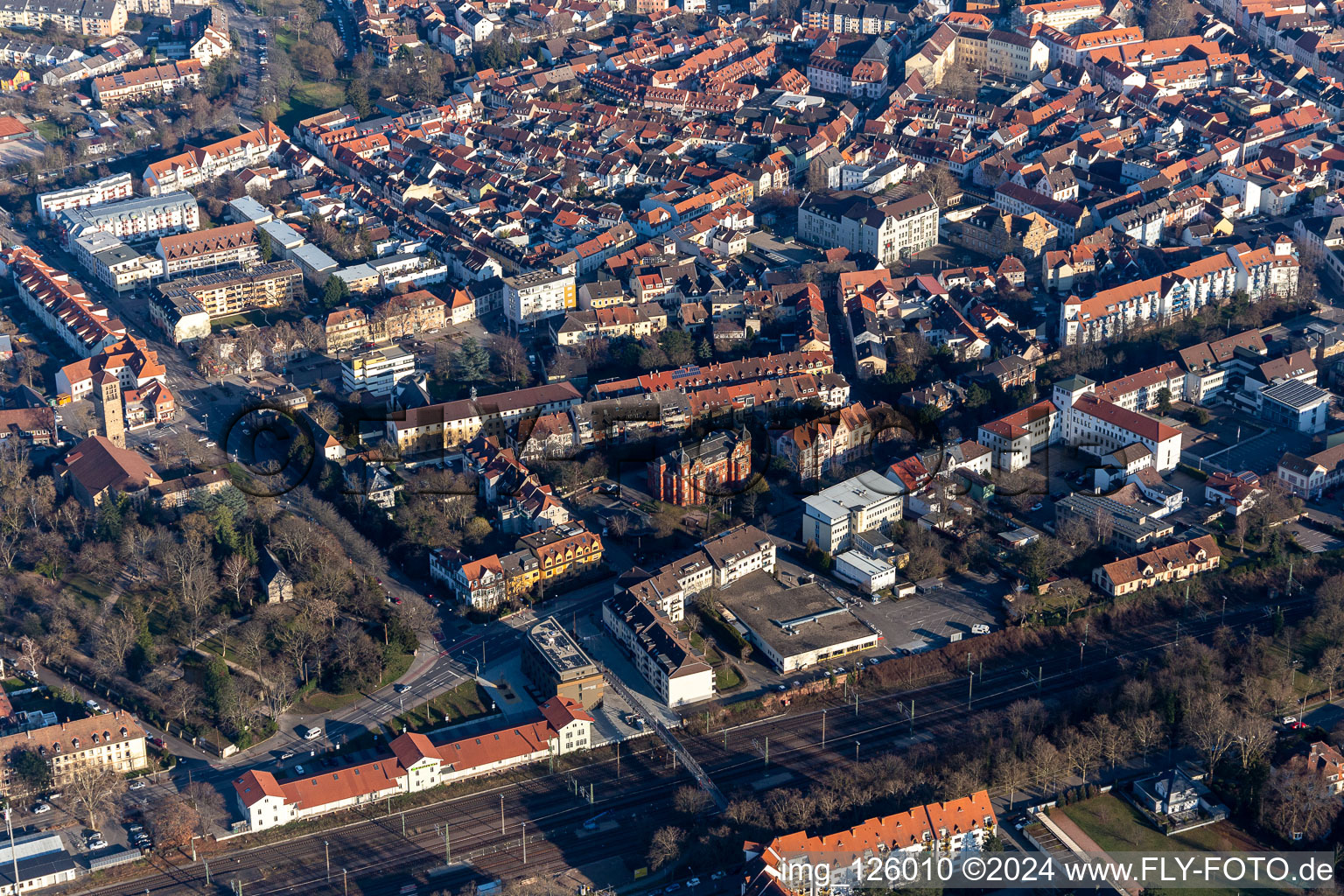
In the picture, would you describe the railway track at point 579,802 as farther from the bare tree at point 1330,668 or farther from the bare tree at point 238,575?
the bare tree at point 238,575

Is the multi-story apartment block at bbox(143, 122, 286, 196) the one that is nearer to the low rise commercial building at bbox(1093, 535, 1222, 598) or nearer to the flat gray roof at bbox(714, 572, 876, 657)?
the flat gray roof at bbox(714, 572, 876, 657)

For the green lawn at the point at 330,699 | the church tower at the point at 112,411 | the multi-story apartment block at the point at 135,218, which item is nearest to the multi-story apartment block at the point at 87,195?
the multi-story apartment block at the point at 135,218


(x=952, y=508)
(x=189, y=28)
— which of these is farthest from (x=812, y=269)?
(x=189, y=28)

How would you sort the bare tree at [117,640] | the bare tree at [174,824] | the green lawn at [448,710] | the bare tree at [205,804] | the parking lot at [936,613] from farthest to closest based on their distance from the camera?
the parking lot at [936,613]
the bare tree at [117,640]
the green lawn at [448,710]
the bare tree at [205,804]
the bare tree at [174,824]

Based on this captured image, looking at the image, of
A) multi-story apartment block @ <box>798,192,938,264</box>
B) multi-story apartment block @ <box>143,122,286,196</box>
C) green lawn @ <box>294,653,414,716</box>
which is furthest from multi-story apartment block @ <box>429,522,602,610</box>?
multi-story apartment block @ <box>143,122,286,196</box>

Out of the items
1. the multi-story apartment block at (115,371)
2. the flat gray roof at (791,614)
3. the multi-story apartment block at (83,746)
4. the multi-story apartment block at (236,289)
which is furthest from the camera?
the multi-story apartment block at (236,289)

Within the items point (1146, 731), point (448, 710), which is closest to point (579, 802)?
point (448, 710)

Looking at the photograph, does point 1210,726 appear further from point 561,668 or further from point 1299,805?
point 561,668
